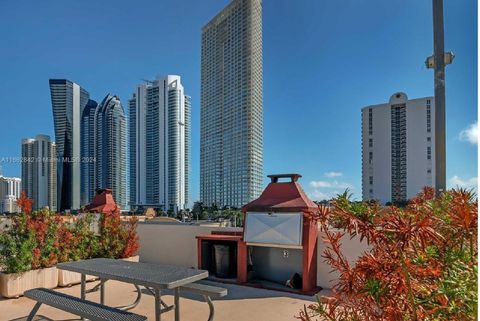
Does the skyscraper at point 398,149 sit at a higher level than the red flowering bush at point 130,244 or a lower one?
higher

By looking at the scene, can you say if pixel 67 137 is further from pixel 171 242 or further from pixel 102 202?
pixel 171 242

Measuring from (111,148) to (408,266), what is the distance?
48.9 m

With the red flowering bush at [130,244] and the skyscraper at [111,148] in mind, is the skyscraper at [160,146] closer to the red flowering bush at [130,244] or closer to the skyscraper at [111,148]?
the skyscraper at [111,148]

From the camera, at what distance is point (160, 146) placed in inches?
2026

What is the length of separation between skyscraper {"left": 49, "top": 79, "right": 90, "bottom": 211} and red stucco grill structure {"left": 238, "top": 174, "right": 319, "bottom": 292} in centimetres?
4323

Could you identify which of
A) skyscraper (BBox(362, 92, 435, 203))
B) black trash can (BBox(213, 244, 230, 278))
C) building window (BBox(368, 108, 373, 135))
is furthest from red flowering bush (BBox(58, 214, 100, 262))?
building window (BBox(368, 108, 373, 135))

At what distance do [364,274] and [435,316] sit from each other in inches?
11.6

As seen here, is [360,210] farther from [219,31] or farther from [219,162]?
[219,31]

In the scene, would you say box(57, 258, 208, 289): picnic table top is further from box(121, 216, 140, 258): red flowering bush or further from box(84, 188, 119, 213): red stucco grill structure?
box(84, 188, 119, 213): red stucco grill structure

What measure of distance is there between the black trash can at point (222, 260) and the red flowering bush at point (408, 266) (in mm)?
5952

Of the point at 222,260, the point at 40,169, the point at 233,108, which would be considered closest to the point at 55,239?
the point at 222,260

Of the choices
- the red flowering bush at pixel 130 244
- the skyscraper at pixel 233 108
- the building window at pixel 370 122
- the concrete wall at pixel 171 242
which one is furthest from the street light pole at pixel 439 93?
the building window at pixel 370 122

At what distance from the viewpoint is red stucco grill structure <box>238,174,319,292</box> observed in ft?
20.9

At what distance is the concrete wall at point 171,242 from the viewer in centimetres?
841
